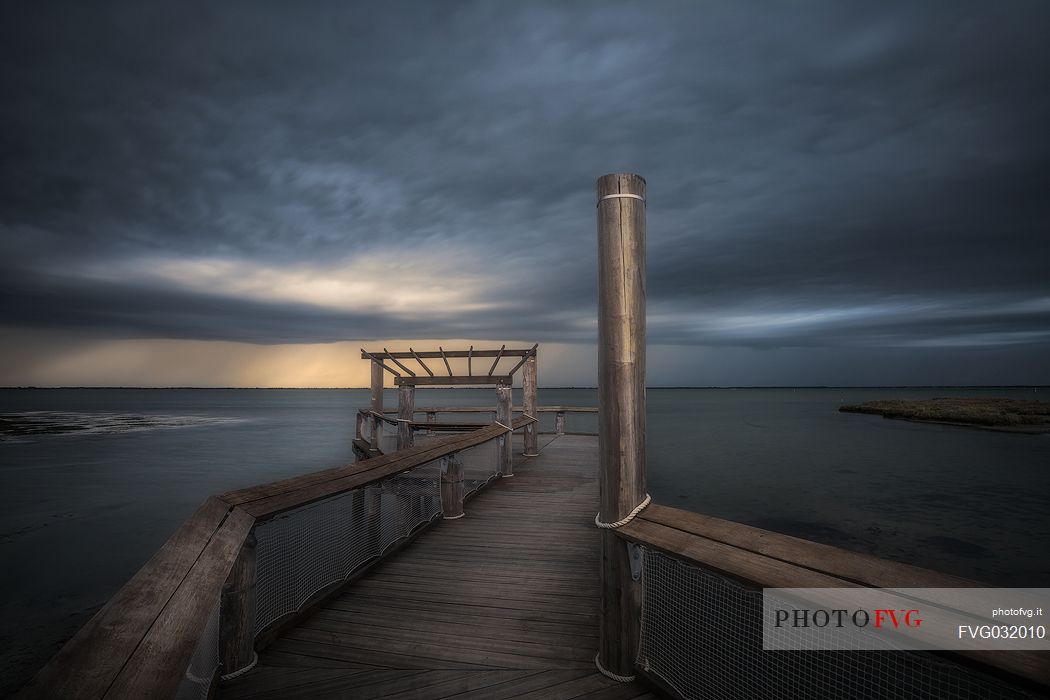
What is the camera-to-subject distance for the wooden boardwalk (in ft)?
9.71

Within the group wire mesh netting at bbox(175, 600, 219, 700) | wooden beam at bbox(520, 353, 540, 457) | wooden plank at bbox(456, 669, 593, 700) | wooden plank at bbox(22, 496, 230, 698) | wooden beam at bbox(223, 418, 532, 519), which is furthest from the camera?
wooden beam at bbox(520, 353, 540, 457)

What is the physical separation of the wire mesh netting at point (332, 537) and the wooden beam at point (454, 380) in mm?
1808

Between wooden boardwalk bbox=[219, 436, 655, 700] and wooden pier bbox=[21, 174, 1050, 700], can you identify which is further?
wooden boardwalk bbox=[219, 436, 655, 700]

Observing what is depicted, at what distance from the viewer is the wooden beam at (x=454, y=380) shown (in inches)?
407

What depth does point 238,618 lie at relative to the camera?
120 inches

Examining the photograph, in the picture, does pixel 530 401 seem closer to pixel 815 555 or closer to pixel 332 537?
pixel 332 537

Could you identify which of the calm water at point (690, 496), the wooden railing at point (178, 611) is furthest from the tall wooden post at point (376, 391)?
the wooden railing at point (178, 611)

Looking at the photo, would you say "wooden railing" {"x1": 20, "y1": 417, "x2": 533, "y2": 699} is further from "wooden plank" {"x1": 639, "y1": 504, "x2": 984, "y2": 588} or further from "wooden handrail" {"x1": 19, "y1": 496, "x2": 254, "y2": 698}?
"wooden plank" {"x1": 639, "y1": 504, "x2": 984, "y2": 588}

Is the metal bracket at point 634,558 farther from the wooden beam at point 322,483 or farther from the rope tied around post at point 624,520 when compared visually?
the wooden beam at point 322,483

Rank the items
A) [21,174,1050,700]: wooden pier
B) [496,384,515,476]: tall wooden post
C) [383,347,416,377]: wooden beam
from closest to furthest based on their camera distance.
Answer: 1. [21,174,1050,700]: wooden pier
2. [496,384,515,476]: tall wooden post
3. [383,347,416,377]: wooden beam

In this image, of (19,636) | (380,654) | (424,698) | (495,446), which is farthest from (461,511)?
(19,636)

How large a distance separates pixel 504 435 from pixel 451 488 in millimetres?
2883

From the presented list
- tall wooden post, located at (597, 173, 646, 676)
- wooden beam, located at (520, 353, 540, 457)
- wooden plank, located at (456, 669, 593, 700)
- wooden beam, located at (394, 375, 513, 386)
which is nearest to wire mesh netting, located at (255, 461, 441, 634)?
wooden plank, located at (456, 669, 593, 700)

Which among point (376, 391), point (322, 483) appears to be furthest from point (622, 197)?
point (376, 391)
